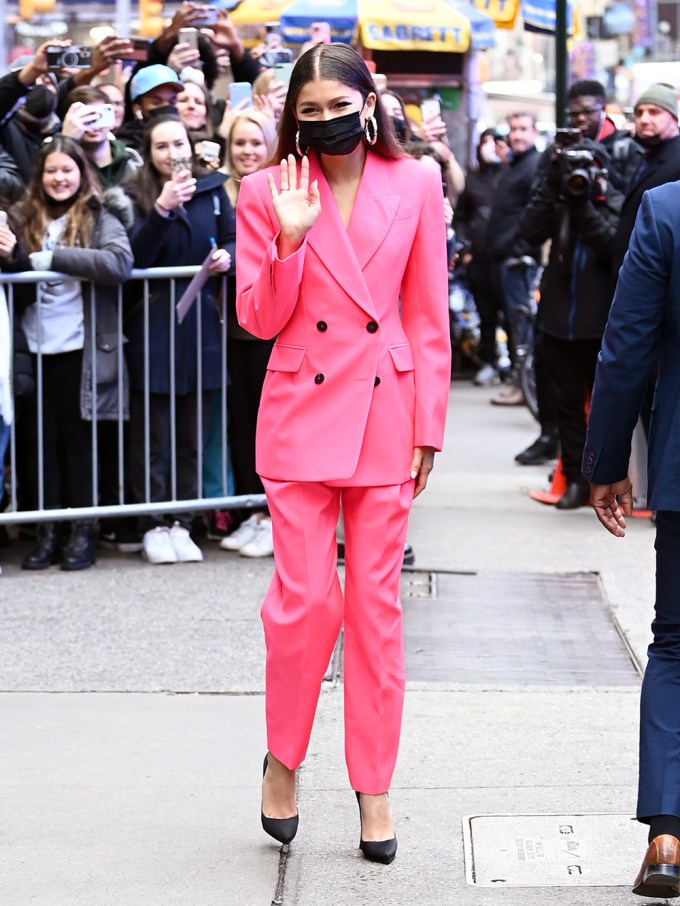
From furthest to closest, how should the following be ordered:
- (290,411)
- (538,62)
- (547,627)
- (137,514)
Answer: (538,62) < (137,514) < (547,627) < (290,411)

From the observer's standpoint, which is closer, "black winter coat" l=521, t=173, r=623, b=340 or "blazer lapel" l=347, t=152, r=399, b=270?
"blazer lapel" l=347, t=152, r=399, b=270

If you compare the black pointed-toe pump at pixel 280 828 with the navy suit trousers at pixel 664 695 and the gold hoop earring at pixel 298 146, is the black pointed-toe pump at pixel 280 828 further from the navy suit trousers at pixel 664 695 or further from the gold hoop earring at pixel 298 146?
the gold hoop earring at pixel 298 146

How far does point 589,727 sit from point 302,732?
1.40 metres

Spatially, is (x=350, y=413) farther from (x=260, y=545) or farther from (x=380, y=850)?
(x=260, y=545)

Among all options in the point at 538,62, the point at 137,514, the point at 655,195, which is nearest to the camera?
the point at 655,195

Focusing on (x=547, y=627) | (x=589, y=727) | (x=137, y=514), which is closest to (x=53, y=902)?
(x=589, y=727)

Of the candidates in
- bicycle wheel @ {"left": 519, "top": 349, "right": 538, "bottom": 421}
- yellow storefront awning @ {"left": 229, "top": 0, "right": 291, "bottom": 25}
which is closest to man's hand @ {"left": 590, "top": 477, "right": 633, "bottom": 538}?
bicycle wheel @ {"left": 519, "top": 349, "right": 538, "bottom": 421}

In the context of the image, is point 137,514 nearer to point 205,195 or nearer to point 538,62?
point 205,195

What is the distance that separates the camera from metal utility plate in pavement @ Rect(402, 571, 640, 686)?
582 centimetres

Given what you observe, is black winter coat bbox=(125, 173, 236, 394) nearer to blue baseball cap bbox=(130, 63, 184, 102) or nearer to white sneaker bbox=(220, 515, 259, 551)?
white sneaker bbox=(220, 515, 259, 551)

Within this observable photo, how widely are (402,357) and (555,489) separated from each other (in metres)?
5.35

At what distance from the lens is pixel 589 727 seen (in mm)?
5164

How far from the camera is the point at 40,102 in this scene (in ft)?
26.7

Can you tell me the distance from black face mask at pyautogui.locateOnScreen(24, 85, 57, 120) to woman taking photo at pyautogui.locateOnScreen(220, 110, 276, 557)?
1.00m
